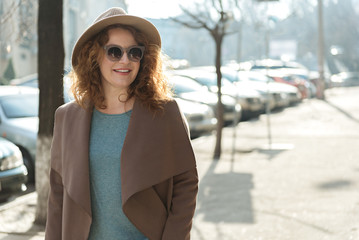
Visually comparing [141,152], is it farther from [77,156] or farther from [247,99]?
[247,99]

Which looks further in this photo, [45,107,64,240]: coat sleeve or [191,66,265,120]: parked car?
[191,66,265,120]: parked car

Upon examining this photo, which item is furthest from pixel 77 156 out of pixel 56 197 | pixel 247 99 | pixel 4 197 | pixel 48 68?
pixel 247 99

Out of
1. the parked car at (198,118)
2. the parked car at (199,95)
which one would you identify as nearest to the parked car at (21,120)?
the parked car at (198,118)

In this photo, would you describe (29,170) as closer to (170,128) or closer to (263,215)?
(263,215)

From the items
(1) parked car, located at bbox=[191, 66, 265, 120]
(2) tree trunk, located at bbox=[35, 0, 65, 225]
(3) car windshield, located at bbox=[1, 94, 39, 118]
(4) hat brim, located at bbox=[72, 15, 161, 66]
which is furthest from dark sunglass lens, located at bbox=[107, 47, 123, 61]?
(1) parked car, located at bbox=[191, 66, 265, 120]

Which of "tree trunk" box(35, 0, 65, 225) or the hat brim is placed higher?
the hat brim

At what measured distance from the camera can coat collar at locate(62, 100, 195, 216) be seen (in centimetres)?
245

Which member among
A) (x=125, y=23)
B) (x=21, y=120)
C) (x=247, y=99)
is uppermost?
(x=125, y=23)

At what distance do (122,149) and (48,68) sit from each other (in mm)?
3742

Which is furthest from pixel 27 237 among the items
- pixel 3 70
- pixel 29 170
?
pixel 3 70

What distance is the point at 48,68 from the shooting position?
6004 millimetres

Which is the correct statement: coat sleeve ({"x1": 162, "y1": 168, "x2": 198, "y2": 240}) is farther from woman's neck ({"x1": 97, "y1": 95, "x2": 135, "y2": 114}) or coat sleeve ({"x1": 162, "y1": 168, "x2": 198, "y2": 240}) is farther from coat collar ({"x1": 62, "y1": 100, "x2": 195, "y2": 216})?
woman's neck ({"x1": 97, "y1": 95, "x2": 135, "y2": 114})

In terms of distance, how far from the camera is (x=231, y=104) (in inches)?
663

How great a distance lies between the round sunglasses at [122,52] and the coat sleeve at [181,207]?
0.53 metres
